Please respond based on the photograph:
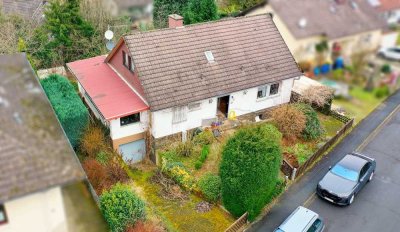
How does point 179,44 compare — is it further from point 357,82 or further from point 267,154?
point 357,82

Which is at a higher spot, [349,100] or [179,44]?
[349,100]

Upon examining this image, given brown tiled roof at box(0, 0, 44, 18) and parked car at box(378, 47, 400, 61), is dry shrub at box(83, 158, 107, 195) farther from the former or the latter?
brown tiled roof at box(0, 0, 44, 18)

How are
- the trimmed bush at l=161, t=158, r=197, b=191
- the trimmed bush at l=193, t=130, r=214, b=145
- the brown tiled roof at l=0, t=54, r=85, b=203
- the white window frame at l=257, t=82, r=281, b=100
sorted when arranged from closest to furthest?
the brown tiled roof at l=0, t=54, r=85, b=203 < the trimmed bush at l=161, t=158, r=197, b=191 < the trimmed bush at l=193, t=130, r=214, b=145 < the white window frame at l=257, t=82, r=281, b=100

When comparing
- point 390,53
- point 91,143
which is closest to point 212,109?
point 91,143

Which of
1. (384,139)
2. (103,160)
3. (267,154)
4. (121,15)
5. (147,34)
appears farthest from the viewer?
(121,15)

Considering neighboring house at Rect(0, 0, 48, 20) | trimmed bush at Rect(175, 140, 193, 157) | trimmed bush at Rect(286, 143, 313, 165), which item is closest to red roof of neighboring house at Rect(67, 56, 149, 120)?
trimmed bush at Rect(175, 140, 193, 157)

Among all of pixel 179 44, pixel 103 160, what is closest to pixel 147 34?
pixel 179 44
